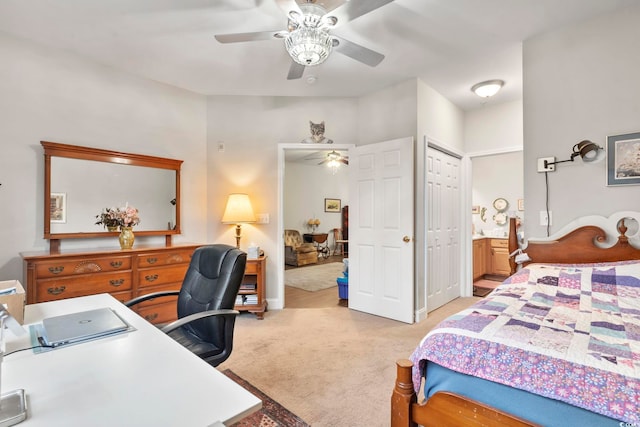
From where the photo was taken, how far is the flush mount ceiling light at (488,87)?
3568mm

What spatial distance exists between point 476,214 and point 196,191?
18.5ft

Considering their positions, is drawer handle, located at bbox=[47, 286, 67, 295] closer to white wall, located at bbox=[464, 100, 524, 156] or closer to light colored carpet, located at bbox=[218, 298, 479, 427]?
light colored carpet, located at bbox=[218, 298, 479, 427]

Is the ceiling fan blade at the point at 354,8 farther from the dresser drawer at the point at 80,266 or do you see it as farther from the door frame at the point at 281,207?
the dresser drawer at the point at 80,266

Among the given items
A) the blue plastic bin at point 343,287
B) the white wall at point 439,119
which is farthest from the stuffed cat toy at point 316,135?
the blue plastic bin at point 343,287

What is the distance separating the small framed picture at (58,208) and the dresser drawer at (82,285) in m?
0.64

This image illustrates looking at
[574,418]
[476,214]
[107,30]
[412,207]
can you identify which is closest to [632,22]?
[412,207]

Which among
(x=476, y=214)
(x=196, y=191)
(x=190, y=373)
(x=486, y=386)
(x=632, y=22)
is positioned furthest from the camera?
(x=476, y=214)

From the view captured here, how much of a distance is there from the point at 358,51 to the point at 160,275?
266cm

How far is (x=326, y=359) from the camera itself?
256 cm

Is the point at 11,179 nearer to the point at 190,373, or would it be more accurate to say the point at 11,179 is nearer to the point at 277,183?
the point at 277,183

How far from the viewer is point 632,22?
7.70ft

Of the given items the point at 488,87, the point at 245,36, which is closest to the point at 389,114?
the point at 488,87

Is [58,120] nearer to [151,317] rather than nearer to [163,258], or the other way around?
[163,258]

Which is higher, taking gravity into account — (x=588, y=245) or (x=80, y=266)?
(x=588, y=245)
